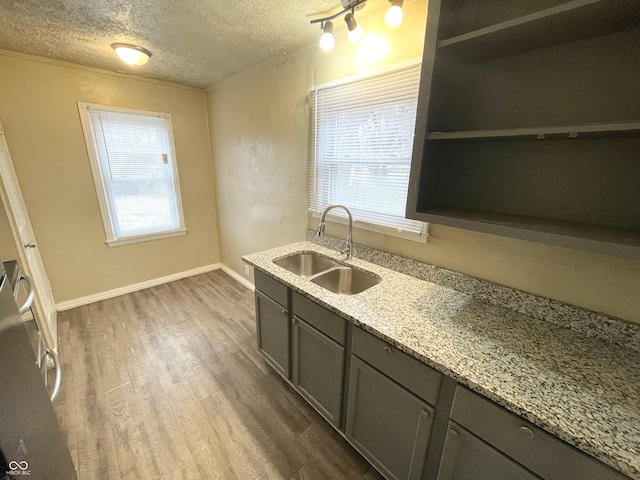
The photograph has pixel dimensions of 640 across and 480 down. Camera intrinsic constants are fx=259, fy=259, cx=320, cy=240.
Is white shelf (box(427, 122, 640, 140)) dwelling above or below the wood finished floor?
above

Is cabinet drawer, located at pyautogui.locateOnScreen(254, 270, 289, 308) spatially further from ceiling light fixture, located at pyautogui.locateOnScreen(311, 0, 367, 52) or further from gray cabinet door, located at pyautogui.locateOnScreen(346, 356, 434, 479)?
ceiling light fixture, located at pyautogui.locateOnScreen(311, 0, 367, 52)

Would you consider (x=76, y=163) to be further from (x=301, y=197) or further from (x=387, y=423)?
(x=387, y=423)

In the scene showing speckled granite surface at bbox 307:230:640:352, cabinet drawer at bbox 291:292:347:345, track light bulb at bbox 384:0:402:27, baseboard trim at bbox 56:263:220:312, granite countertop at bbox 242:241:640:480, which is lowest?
baseboard trim at bbox 56:263:220:312

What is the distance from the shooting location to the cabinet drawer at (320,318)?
50.6 inches

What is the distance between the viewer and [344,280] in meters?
1.79

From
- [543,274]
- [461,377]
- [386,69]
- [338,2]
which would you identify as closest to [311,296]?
[461,377]

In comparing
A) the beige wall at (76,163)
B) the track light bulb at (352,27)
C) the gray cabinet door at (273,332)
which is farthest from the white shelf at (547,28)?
the beige wall at (76,163)

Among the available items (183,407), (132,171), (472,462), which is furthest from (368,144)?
(132,171)

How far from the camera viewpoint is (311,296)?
1.34 m

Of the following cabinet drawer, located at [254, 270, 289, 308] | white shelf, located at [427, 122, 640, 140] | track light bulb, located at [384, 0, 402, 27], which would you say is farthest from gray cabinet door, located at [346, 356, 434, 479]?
track light bulb, located at [384, 0, 402, 27]

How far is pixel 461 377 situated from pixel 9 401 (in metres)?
1.31

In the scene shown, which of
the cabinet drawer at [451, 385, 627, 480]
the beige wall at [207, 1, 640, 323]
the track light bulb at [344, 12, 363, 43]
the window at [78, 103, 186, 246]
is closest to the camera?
the cabinet drawer at [451, 385, 627, 480]

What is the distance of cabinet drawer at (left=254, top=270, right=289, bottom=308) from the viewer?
1.58 metres

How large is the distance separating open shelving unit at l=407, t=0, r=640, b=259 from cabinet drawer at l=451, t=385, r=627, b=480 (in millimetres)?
575
